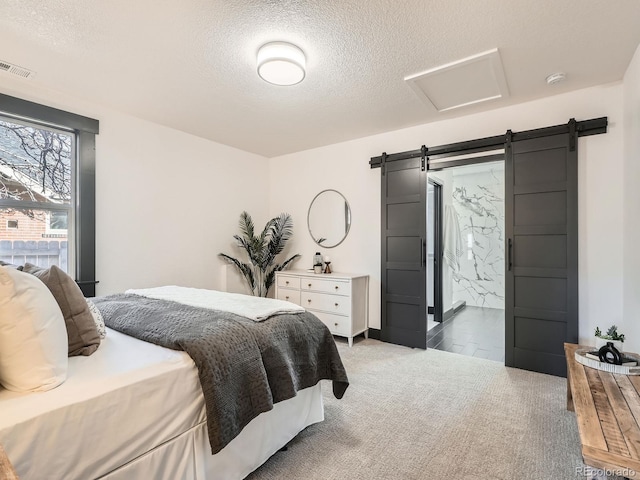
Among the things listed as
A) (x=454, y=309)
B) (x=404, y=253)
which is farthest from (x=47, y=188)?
(x=454, y=309)

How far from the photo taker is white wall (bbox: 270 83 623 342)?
262 cm

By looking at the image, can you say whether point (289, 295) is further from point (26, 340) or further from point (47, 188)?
point (26, 340)

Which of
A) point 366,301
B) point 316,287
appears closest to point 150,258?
point 316,287

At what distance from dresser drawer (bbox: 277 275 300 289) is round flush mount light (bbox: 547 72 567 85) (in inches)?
124

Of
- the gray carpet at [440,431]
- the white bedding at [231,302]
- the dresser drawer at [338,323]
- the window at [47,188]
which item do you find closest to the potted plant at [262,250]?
the dresser drawer at [338,323]

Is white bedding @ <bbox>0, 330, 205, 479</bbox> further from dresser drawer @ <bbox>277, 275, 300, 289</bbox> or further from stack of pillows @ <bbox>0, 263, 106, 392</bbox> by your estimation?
dresser drawer @ <bbox>277, 275, 300, 289</bbox>

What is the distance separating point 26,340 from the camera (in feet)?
3.58

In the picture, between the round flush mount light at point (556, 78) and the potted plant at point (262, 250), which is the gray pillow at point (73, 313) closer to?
the potted plant at point (262, 250)

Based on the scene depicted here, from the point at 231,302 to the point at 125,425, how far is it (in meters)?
1.05

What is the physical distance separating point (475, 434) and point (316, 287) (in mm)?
2263

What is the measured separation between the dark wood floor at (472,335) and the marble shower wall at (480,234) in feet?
1.87

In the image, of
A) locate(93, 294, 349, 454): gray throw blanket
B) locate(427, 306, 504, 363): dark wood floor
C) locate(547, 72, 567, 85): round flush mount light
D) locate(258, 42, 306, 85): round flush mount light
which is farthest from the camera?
locate(427, 306, 504, 363): dark wood floor

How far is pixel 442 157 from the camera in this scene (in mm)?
3467

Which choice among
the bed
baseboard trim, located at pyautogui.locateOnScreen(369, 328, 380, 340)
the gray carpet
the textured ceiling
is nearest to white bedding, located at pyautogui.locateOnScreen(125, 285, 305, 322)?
the bed
